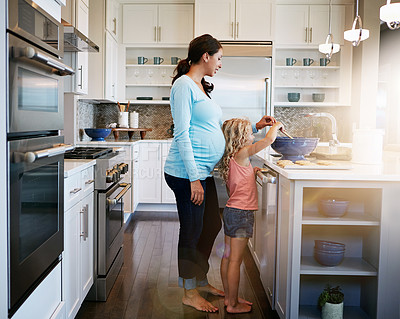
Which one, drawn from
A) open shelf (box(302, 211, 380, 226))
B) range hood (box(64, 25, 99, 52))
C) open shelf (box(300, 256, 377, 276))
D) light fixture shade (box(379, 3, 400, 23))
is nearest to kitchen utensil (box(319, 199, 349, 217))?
open shelf (box(302, 211, 380, 226))

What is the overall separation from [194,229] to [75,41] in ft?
4.92

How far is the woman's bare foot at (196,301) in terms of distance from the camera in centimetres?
243

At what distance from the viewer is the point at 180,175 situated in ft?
7.52

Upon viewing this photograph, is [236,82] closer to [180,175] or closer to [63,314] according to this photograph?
[180,175]

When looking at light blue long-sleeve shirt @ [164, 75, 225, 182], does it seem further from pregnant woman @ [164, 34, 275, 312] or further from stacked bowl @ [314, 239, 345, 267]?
stacked bowl @ [314, 239, 345, 267]

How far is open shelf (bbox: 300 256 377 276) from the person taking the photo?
2.04 meters

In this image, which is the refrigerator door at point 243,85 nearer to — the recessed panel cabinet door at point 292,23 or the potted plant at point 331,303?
the recessed panel cabinet door at point 292,23

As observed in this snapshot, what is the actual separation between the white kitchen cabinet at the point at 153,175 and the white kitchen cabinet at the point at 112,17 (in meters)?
1.38

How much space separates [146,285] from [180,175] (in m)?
0.95

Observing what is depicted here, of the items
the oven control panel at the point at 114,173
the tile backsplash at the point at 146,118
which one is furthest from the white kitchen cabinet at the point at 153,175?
the oven control panel at the point at 114,173

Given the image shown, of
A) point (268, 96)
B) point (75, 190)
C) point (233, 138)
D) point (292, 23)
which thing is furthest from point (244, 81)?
point (75, 190)

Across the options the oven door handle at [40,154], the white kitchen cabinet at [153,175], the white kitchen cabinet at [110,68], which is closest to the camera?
the oven door handle at [40,154]

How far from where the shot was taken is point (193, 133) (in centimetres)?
230

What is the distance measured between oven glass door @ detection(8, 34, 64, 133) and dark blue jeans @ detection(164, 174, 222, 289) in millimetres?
809
